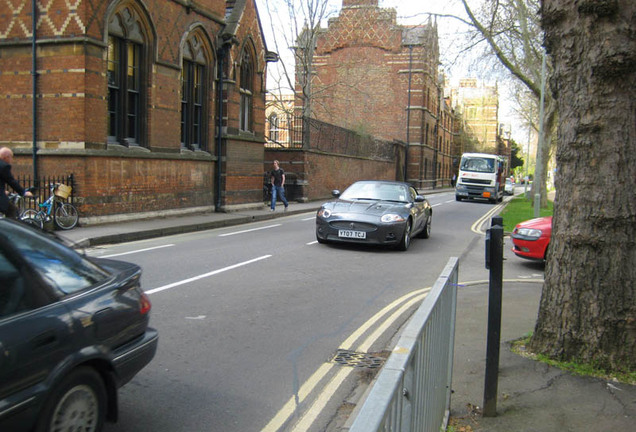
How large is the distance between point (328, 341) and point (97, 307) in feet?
9.29

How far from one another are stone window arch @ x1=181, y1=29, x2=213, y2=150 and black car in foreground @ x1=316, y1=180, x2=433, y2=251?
8376 millimetres

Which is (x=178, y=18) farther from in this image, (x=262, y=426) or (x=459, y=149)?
(x=459, y=149)

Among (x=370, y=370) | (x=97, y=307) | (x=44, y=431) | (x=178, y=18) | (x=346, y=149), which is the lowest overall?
(x=370, y=370)

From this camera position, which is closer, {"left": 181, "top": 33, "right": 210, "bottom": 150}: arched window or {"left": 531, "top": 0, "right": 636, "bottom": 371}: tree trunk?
{"left": 531, "top": 0, "right": 636, "bottom": 371}: tree trunk

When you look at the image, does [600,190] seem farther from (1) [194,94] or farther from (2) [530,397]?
(1) [194,94]

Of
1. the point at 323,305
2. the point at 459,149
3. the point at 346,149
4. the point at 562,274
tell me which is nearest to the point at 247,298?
the point at 323,305

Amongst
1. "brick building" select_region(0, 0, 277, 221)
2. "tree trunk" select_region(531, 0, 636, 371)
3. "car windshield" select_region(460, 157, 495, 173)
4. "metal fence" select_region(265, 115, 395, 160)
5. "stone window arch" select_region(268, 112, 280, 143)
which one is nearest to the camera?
"tree trunk" select_region(531, 0, 636, 371)

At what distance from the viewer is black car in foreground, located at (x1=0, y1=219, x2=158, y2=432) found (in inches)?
104

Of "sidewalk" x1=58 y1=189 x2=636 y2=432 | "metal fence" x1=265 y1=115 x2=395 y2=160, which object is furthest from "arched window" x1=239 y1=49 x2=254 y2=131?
"sidewalk" x1=58 y1=189 x2=636 y2=432

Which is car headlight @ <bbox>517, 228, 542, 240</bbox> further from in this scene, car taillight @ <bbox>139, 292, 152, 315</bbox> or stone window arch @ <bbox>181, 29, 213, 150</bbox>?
stone window arch @ <bbox>181, 29, 213, 150</bbox>

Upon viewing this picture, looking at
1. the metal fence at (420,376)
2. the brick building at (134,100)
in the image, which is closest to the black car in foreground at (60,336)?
the metal fence at (420,376)

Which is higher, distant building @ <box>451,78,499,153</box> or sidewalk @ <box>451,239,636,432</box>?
distant building @ <box>451,78,499,153</box>

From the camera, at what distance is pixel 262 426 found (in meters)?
3.73

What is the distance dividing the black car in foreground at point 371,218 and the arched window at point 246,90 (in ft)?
33.6
